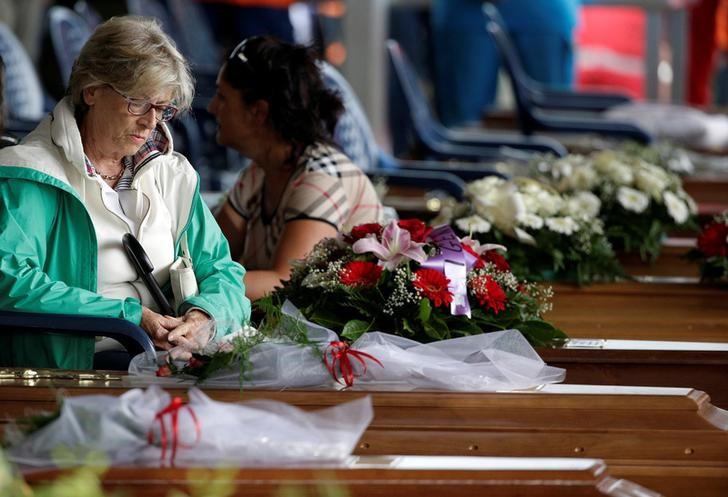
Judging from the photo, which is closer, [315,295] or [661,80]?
[315,295]

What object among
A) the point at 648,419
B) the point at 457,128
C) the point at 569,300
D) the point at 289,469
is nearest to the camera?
the point at 289,469

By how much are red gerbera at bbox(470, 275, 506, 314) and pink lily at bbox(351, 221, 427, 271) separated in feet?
0.39

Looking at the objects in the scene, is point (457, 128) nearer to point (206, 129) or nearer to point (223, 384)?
point (206, 129)

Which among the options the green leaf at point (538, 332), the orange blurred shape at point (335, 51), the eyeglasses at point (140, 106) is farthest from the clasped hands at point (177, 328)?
the orange blurred shape at point (335, 51)

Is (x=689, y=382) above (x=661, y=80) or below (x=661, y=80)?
above

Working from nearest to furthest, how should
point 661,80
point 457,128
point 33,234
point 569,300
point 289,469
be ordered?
point 289,469, point 33,234, point 569,300, point 457,128, point 661,80

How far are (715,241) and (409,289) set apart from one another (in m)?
1.22

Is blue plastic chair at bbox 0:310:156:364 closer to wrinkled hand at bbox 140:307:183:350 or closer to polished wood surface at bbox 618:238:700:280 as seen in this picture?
wrinkled hand at bbox 140:307:183:350

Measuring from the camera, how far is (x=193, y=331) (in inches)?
114

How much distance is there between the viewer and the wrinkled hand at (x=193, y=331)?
285 centimetres

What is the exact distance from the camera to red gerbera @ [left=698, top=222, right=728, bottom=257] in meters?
3.80

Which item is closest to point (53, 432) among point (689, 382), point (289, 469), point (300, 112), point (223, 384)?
point (289, 469)

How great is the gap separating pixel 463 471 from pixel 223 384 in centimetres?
58

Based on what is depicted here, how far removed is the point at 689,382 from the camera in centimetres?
300
